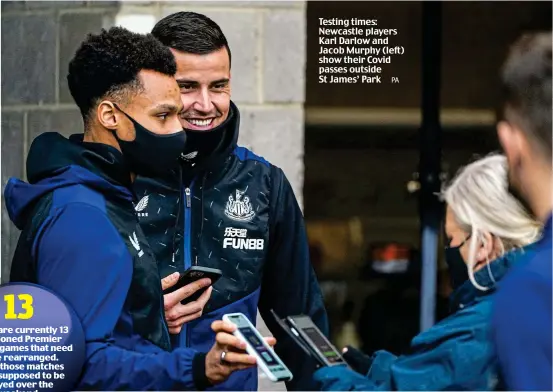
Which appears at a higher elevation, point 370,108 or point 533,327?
point 370,108

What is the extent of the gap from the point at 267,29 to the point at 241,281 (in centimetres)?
100

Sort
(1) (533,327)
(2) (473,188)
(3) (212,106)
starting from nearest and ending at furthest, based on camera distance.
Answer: (1) (533,327) → (2) (473,188) → (3) (212,106)

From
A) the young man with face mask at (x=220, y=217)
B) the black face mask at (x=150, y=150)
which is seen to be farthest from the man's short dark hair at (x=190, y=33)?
the black face mask at (x=150, y=150)

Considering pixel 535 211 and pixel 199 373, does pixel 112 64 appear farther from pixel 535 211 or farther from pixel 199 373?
pixel 535 211

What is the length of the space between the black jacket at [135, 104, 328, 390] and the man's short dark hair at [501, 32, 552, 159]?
75.9 inches

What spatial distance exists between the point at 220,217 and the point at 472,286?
1154 mm

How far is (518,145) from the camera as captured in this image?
2.26 metres

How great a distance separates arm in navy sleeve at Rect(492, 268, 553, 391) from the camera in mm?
2082

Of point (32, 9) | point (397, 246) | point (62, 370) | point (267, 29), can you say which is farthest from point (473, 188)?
point (32, 9)

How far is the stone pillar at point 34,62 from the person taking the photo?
13.6 ft

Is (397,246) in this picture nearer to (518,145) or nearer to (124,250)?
(124,250)

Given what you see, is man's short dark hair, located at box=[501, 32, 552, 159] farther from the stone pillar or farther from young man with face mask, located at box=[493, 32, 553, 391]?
the stone pillar

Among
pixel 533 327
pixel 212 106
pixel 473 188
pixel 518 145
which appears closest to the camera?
pixel 533 327

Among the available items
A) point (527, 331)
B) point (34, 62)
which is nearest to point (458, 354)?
point (527, 331)
